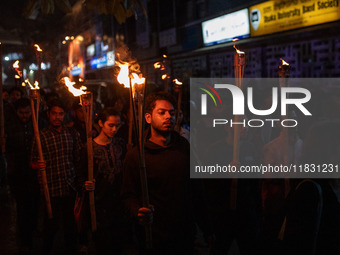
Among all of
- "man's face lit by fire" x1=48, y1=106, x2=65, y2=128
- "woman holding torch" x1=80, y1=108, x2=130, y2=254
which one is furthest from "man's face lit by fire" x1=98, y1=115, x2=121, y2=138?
"man's face lit by fire" x1=48, y1=106, x2=65, y2=128

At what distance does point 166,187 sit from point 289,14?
364 inches

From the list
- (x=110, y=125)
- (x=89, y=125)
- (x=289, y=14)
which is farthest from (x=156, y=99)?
(x=289, y=14)

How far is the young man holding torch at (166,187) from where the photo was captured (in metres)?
3.15

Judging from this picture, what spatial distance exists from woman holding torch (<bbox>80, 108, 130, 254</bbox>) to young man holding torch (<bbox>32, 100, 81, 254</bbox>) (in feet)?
1.49

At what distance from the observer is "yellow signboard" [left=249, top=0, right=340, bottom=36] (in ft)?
32.2

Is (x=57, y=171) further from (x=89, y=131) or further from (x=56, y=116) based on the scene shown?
(x=89, y=131)

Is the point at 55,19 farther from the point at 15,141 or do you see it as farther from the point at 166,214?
the point at 166,214

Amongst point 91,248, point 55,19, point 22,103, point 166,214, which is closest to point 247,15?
point 22,103

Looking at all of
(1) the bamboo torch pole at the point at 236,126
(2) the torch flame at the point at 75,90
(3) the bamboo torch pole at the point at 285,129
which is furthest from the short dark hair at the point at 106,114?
(3) the bamboo torch pole at the point at 285,129

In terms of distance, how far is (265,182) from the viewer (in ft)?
13.0

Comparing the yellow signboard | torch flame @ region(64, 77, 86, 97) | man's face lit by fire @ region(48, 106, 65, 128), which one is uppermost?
the yellow signboard

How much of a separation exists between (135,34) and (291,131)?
58.5 ft

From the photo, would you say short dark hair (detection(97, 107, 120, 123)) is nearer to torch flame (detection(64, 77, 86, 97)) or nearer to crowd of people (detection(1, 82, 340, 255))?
crowd of people (detection(1, 82, 340, 255))

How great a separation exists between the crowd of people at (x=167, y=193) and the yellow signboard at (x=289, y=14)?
20.3ft
